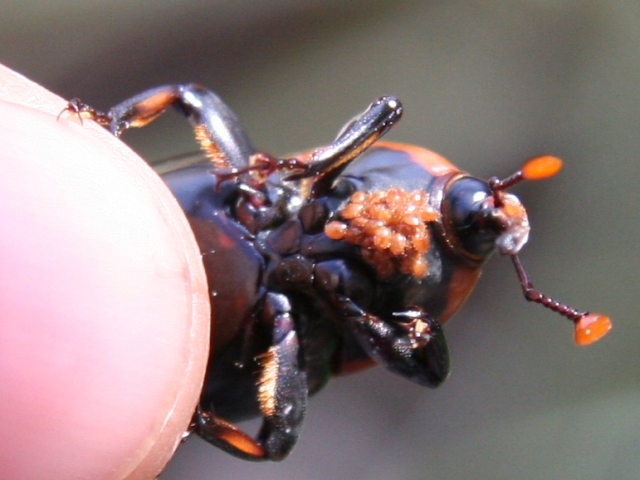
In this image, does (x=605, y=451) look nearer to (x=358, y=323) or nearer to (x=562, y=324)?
(x=562, y=324)

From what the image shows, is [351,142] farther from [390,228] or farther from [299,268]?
[299,268]

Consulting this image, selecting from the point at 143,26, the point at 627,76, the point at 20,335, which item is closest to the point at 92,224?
the point at 20,335

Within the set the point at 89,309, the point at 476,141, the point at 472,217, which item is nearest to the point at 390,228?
the point at 472,217

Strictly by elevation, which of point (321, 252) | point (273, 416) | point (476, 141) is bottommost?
point (476, 141)

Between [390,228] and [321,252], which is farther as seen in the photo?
[321,252]

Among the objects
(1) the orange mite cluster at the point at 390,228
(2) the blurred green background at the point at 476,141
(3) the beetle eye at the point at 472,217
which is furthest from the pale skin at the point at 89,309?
(2) the blurred green background at the point at 476,141

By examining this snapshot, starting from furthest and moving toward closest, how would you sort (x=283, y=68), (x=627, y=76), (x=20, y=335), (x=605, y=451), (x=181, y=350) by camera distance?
(x=283, y=68) < (x=627, y=76) < (x=605, y=451) < (x=181, y=350) < (x=20, y=335)

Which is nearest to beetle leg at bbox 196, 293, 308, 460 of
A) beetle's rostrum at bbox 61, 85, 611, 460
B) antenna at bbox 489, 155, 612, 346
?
beetle's rostrum at bbox 61, 85, 611, 460
